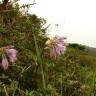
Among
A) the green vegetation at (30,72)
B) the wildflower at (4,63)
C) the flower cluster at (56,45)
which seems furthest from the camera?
the green vegetation at (30,72)

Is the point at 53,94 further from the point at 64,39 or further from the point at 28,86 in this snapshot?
the point at 64,39

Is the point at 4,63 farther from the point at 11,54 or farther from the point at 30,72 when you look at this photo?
the point at 30,72

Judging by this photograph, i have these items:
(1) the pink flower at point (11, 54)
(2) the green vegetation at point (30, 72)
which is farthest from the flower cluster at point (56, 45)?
(2) the green vegetation at point (30, 72)

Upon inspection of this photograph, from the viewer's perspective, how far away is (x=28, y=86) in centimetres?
380

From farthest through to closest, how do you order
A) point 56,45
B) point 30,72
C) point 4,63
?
point 30,72, point 56,45, point 4,63

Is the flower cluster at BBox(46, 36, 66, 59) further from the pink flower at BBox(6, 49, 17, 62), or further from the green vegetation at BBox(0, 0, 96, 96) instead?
the green vegetation at BBox(0, 0, 96, 96)

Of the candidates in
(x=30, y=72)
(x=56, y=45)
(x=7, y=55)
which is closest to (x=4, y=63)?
(x=7, y=55)

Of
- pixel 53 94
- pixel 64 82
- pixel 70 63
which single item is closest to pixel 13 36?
pixel 64 82

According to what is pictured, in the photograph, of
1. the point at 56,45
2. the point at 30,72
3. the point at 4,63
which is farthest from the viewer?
the point at 30,72

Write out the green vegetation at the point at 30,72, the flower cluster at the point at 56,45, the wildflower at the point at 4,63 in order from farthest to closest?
the green vegetation at the point at 30,72 < the flower cluster at the point at 56,45 < the wildflower at the point at 4,63

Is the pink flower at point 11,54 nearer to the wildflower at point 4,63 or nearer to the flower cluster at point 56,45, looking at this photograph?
the wildflower at point 4,63

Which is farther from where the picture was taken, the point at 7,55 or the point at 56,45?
the point at 56,45

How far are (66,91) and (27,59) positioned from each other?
509 mm

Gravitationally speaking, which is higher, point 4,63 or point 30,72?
point 4,63
